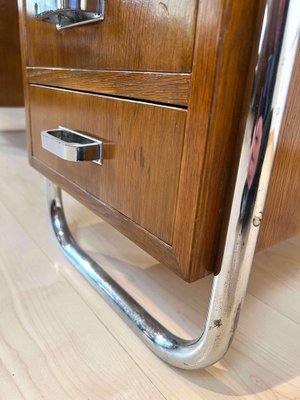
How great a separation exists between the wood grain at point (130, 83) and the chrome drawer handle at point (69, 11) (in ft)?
0.16

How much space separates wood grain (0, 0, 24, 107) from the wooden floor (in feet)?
2.48

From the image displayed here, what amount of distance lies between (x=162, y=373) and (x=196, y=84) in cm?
31

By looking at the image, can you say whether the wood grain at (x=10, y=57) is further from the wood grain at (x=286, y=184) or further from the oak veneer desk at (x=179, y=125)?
the wood grain at (x=286, y=184)

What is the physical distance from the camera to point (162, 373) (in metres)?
0.36

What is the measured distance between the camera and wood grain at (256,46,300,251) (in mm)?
282

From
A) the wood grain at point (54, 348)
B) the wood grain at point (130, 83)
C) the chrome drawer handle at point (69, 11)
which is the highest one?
the chrome drawer handle at point (69, 11)

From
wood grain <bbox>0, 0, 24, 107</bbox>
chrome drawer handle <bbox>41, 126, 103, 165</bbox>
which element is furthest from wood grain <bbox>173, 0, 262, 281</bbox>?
wood grain <bbox>0, 0, 24, 107</bbox>

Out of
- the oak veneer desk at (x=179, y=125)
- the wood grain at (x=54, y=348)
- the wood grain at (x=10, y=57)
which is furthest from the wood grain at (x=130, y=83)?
the wood grain at (x=10, y=57)

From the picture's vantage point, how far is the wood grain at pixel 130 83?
0.26m

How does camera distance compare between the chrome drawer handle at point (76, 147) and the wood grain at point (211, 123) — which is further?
the chrome drawer handle at point (76, 147)

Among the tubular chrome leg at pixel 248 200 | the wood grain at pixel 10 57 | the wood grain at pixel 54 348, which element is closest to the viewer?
the tubular chrome leg at pixel 248 200

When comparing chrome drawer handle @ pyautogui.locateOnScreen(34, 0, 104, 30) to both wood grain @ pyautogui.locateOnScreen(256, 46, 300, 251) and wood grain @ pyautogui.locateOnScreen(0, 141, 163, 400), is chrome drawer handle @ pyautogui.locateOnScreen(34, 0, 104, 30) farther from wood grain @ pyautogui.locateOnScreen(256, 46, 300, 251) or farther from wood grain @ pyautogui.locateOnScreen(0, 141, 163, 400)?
wood grain @ pyautogui.locateOnScreen(0, 141, 163, 400)

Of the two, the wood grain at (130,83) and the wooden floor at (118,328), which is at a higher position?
the wood grain at (130,83)

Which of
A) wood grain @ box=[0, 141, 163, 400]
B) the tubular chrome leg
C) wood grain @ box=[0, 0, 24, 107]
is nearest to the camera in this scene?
the tubular chrome leg
